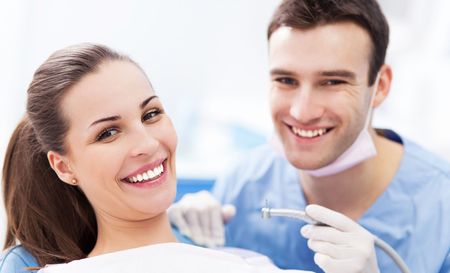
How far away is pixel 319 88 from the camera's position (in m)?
1.68

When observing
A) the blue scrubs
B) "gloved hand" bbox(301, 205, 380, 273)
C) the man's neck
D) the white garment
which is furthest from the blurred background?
"gloved hand" bbox(301, 205, 380, 273)

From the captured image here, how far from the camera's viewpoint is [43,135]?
1312 mm

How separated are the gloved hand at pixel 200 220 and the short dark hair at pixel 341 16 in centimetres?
59

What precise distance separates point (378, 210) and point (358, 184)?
10 cm

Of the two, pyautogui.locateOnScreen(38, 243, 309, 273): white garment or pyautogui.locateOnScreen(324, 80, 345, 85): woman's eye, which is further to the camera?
pyautogui.locateOnScreen(324, 80, 345, 85): woman's eye

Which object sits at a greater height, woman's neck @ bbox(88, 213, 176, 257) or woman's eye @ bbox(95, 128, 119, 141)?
woman's eye @ bbox(95, 128, 119, 141)

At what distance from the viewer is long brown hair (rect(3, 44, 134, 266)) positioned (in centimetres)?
132

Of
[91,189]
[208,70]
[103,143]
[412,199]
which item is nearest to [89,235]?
[91,189]

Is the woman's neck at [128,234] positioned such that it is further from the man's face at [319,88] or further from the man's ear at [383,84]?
the man's ear at [383,84]

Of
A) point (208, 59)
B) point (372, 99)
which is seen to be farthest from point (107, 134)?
point (208, 59)

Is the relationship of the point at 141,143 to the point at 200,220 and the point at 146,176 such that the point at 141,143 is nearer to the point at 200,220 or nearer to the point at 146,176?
the point at 146,176

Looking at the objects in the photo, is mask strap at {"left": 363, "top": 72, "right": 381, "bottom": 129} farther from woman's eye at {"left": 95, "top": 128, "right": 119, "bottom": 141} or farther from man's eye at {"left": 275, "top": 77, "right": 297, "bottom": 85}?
woman's eye at {"left": 95, "top": 128, "right": 119, "bottom": 141}

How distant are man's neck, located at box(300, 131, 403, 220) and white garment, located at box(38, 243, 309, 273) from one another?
604 mm

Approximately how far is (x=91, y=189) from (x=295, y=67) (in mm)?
688
